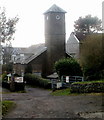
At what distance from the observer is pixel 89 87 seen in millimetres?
22750

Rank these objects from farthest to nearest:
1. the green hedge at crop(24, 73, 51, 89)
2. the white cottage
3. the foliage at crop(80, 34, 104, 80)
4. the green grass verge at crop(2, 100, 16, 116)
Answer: the white cottage, the green hedge at crop(24, 73, 51, 89), the foliage at crop(80, 34, 104, 80), the green grass verge at crop(2, 100, 16, 116)

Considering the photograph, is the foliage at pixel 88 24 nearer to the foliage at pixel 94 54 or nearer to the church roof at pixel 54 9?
the church roof at pixel 54 9

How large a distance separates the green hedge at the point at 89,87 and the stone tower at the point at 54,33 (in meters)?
25.4

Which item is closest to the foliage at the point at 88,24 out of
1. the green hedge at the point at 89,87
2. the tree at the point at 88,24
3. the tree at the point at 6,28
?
the tree at the point at 88,24

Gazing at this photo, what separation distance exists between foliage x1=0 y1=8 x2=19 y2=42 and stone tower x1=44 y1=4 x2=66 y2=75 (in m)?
33.6

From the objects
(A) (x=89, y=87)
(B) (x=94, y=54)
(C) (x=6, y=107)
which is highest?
(B) (x=94, y=54)

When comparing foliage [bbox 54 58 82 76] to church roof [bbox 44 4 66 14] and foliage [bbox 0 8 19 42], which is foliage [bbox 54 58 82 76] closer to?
church roof [bbox 44 4 66 14]

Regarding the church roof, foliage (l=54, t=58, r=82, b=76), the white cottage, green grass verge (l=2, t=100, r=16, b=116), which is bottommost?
green grass verge (l=2, t=100, r=16, b=116)

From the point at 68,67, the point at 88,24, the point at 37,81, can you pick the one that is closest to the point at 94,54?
the point at 68,67

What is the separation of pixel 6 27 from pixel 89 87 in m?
10.9

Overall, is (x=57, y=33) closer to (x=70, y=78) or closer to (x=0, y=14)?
(x=70, y=78)

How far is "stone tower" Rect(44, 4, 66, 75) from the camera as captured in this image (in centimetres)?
4828

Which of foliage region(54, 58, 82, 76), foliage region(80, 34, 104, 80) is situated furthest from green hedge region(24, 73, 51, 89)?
foliage region(80, 34, 104, 80)

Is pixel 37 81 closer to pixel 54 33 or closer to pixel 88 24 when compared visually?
pixel 54 33
